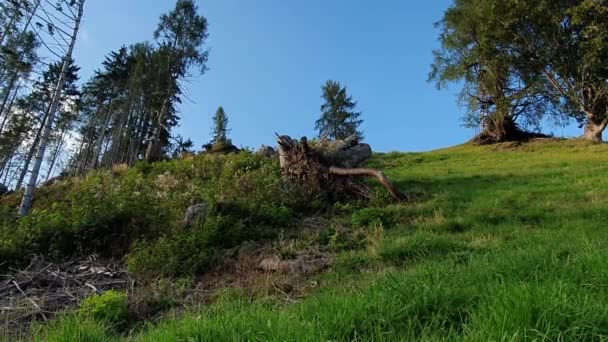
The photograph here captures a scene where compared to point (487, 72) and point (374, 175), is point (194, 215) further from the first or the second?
point (487, 72)

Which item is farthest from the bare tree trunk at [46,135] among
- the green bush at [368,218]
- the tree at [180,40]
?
the tree at [180,40]

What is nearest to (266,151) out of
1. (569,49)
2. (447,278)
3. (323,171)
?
(323,171)

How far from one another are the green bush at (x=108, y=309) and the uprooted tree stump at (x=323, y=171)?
7.49 metres

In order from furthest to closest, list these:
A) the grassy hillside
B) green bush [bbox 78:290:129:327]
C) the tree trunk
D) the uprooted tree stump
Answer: the tree trunk, the uprooted tree stump, green bush [bbox 78:290:129:327], the grassy hillside

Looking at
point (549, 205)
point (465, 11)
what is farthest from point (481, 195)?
point (465, 11)

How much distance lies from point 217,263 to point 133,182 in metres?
8.74

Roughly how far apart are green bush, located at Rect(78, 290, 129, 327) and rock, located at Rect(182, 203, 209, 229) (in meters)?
3.92

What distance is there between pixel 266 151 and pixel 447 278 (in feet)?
49.1

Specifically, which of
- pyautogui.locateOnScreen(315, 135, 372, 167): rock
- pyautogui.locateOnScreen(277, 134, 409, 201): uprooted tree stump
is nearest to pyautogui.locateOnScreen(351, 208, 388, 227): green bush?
pyautogui.locateOnScreen(277, 134, 409, 201): uprooted tree stump

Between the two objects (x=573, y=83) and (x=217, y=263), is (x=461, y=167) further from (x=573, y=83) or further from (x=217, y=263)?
(x=217, y=263)

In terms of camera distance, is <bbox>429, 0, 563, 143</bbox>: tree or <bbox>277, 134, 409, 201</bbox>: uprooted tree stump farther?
Result: <bbox>429, 0, 563, 143</bbox>: tree

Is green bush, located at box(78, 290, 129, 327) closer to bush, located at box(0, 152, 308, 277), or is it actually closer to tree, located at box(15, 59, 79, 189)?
bush, located at box(0, 152, 308, 277)

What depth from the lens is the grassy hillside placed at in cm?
299

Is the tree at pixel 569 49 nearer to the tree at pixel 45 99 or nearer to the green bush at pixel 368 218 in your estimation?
the green bush at pixel 368 218
